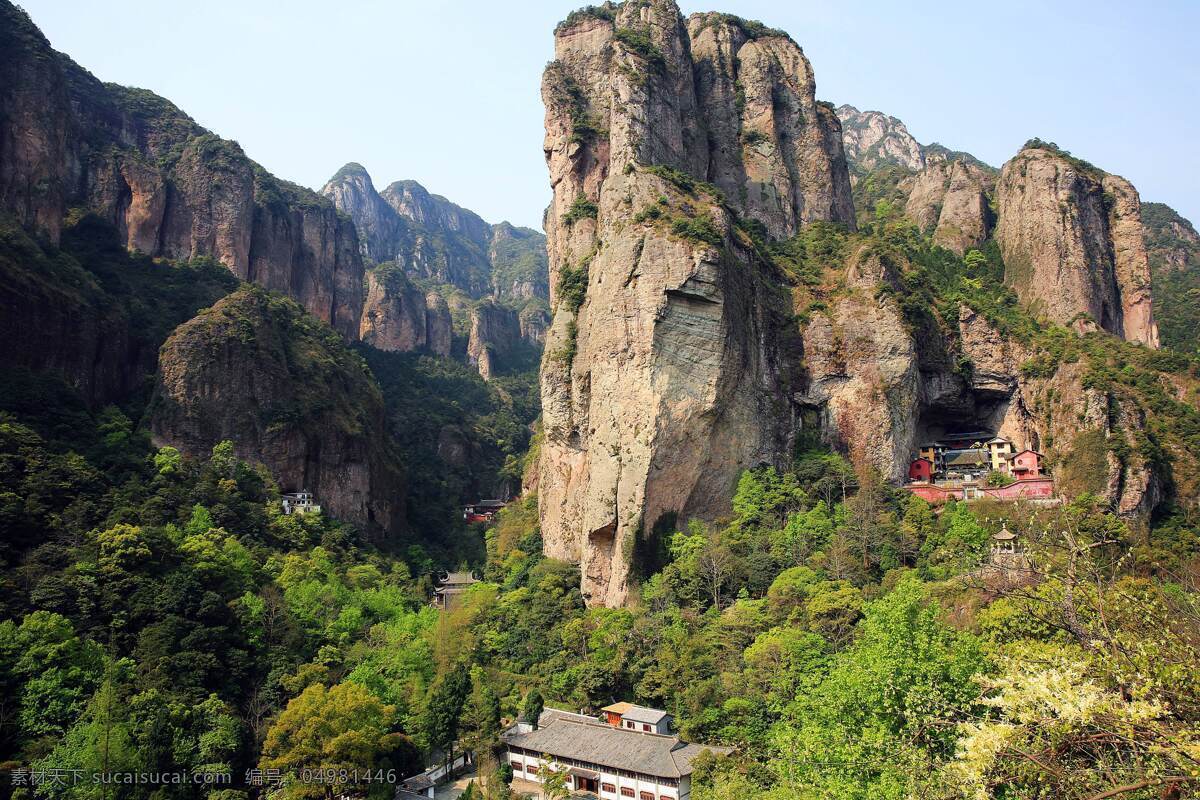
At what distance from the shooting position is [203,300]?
2530 inches

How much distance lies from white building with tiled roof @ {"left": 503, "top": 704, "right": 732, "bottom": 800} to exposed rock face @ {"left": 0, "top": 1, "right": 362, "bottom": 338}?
1877 inches

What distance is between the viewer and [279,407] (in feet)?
191

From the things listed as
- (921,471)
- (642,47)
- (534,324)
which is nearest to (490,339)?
(534,324)

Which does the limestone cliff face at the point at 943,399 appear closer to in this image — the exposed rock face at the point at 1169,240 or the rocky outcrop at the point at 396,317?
the exposed rock face at the point at 1169,240

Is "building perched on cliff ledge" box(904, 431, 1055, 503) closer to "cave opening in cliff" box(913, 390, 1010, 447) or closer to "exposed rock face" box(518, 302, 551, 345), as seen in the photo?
"cave opening in cliff" box(913, 390, 1010, 447)

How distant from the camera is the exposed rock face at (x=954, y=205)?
6412 centimetres

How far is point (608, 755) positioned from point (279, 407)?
3798 cm

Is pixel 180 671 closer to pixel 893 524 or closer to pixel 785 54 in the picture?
pixel 893 524

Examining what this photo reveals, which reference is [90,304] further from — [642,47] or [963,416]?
[963,416]

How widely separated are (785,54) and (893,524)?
38.8 m

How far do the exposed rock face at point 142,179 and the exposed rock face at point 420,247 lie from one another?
54677 mm

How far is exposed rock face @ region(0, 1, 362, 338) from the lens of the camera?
195 feet

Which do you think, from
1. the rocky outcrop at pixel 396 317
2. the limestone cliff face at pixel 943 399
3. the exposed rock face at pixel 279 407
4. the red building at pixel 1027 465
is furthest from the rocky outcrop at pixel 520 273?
the red building at pixel 1027 465

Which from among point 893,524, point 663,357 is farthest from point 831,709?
point 663,357
